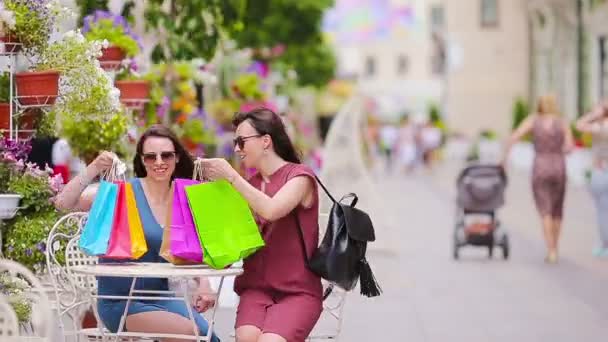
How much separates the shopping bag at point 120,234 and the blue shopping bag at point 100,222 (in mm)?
23

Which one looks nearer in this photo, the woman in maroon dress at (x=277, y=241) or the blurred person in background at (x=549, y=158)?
the woman in maroon dress at (x=277, y=241)

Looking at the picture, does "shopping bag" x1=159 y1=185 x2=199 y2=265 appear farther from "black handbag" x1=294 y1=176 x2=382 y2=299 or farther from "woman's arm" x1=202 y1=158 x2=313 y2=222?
"black handbag" x1=294 y1=176 x2=382 y2=299

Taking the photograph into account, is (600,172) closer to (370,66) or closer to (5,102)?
(5,102)

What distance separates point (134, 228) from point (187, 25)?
19.4 ft

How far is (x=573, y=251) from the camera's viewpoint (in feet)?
56.9

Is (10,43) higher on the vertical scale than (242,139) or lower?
higher

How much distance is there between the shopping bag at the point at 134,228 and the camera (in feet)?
22.0

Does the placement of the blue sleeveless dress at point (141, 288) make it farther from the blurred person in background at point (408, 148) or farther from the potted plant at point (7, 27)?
the blurred person in background at point (408, 148)

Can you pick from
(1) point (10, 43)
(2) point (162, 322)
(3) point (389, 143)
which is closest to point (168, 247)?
(2) point (162, 322)

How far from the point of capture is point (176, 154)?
7086 mm

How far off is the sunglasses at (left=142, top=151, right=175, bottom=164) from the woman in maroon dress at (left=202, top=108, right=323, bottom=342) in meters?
0.23

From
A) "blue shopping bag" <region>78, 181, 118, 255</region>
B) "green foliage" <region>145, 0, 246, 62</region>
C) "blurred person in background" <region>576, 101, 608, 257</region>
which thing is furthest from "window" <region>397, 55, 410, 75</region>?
"blue shopping bag" <region>78, 181, 118, 255</region>

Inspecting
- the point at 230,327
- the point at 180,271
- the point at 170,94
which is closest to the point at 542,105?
the point at 170,94

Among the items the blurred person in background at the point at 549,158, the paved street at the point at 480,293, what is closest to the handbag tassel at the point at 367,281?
the paved street at the point at 480,293
